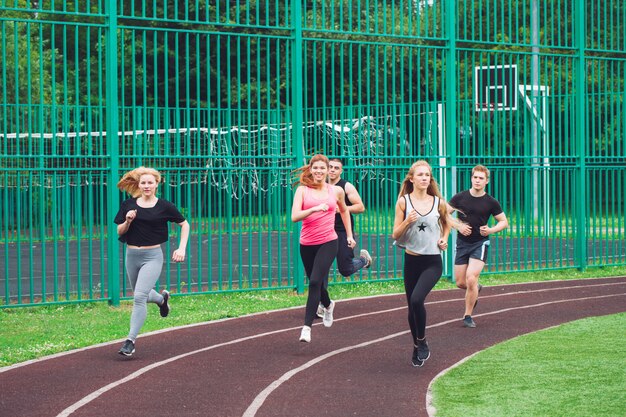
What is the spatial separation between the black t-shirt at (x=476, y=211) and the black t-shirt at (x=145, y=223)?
3.62 meters

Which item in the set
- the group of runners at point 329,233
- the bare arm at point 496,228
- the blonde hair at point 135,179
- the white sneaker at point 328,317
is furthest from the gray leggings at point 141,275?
the bare arm at point 496,228

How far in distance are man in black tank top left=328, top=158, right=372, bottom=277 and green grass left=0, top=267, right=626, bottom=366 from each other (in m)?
1.14

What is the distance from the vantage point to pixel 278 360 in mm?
9844

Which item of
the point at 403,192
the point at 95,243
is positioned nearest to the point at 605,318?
the point at 403,192

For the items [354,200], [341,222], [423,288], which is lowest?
[423,288]

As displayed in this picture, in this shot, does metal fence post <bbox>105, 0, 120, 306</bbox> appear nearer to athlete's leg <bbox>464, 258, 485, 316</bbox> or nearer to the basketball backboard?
athlete's leg <bbox>464, 258, 485, 316</bbox>

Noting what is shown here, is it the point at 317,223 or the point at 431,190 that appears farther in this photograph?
the point at 317,223

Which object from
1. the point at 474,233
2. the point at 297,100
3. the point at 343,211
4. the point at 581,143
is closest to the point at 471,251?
the point at 474,233

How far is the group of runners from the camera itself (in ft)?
31.5

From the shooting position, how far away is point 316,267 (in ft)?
35.4

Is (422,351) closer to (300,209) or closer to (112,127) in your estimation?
(300,209)

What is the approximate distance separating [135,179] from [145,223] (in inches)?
18.2

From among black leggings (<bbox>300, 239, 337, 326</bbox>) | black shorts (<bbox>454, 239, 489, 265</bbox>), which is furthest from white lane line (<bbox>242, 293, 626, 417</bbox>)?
black shorts (<bbox>454, 239, 489, 265</bbox>)

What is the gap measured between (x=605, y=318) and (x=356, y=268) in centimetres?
310
